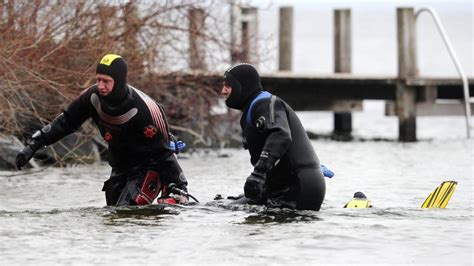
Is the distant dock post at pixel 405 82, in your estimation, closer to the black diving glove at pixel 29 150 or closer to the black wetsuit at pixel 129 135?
the black wetsuit at pixel 129 135

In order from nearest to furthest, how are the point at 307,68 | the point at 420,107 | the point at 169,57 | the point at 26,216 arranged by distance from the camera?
the point at 26,216, the point at 169,57, the point at 420,107, the point at 307,68

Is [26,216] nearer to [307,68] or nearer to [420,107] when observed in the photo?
[420,107]

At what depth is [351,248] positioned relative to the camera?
11.7 meters

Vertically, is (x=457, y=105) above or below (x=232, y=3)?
below

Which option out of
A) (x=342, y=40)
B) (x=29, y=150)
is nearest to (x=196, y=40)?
(x=342, y=40)

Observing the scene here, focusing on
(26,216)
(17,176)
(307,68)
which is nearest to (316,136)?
(17,176)

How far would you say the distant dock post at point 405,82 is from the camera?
28391 millimetres

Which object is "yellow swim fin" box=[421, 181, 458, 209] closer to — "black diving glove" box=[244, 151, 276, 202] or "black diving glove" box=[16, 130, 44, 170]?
"black diving glove" box=[244, 151, 276, 202]

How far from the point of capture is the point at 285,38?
31.4m

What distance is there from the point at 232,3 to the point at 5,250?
1257 cm

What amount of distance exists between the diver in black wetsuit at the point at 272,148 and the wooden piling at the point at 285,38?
59.2 ft

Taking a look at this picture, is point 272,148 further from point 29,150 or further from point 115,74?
point 29,150

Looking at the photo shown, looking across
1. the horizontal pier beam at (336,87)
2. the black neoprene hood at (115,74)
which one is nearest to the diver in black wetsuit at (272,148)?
the black neoprene hood at (115,74)

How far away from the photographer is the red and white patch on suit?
13.7 metres
